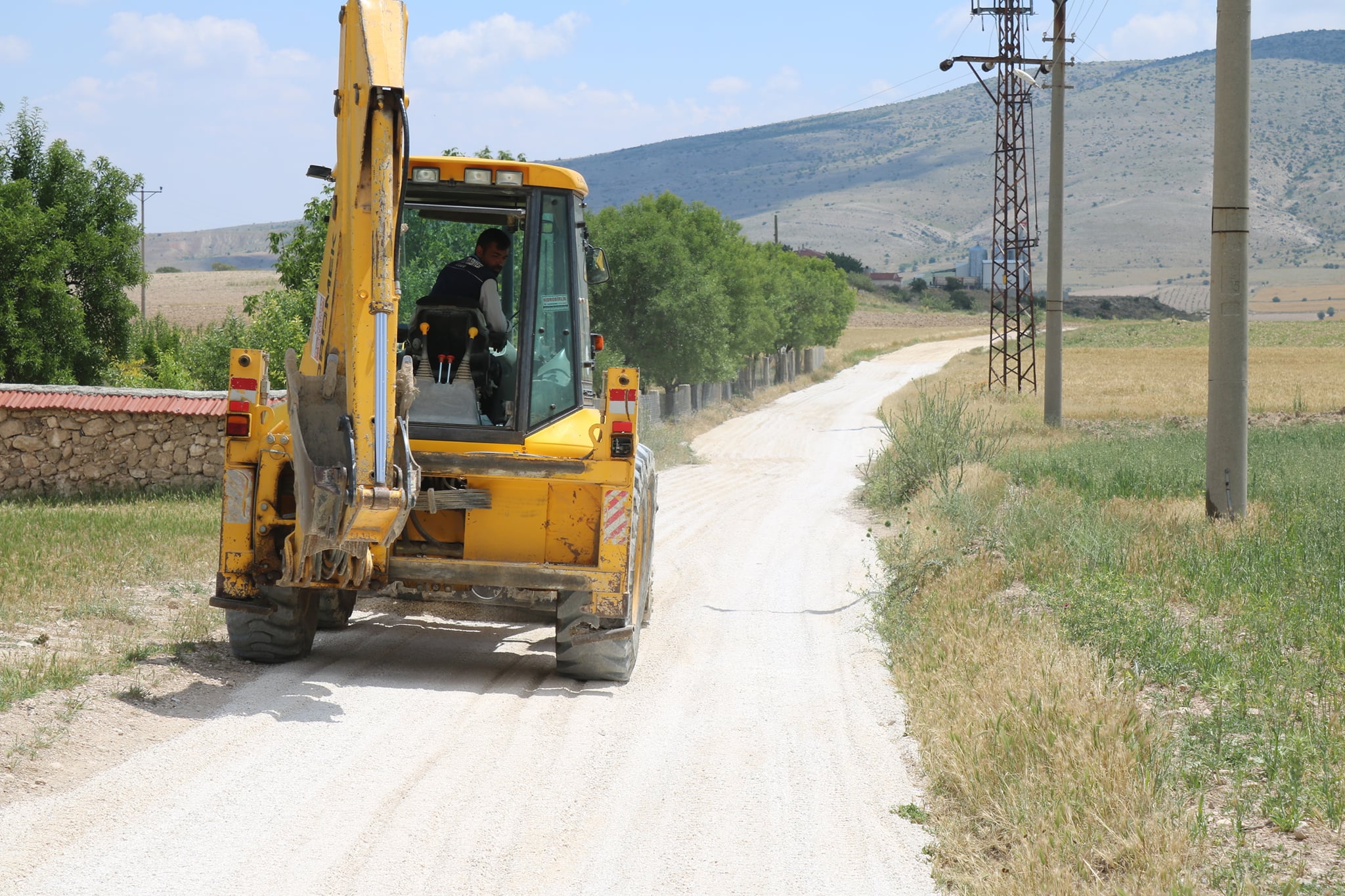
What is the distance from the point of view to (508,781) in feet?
19.1

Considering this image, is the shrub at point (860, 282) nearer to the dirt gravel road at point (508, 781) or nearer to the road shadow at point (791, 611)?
the road shadow at point (791, 611)

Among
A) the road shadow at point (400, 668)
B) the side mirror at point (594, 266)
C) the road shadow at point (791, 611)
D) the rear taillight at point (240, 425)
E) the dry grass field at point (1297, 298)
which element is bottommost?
the road shadow at point (791, 611)

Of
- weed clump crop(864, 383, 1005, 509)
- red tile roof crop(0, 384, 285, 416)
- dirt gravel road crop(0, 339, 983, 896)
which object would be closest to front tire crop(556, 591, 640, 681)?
dirt gravel road crop(0, 339, 983, 896)

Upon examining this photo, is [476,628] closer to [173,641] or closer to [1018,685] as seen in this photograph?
[173,641]

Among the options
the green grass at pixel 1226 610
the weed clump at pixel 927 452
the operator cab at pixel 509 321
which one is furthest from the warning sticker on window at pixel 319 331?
the weed clump at pixel 927 452

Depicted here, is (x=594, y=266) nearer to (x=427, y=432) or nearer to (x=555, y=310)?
(x=555, y=310)

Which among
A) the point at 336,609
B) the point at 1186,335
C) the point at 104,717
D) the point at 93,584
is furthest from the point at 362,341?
the point at 1186,335

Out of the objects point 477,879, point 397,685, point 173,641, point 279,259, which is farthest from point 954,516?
point 279,259

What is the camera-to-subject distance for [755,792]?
589cm

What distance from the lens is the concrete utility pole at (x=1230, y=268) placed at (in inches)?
448

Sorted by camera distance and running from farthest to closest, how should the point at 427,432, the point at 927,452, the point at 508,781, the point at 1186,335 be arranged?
the point at 1186,335 < the point at 927,452 < the point at 427,432 < the point at 508,781

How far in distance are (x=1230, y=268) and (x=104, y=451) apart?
512 inches

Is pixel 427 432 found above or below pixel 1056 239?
below

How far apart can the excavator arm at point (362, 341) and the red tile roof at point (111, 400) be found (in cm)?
893
